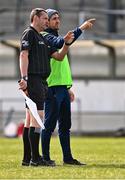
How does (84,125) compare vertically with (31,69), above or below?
below

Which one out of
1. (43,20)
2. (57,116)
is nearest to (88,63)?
(57,116)

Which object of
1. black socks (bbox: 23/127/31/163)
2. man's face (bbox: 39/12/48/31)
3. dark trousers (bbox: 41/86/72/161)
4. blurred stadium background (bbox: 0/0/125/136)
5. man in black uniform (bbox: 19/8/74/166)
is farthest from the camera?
blurred stadium background (bbox: 0/0/125/136)

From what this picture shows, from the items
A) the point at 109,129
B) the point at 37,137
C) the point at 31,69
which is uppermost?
the point at 31,69

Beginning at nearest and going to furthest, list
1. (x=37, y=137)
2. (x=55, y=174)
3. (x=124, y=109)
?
1. (x=55, y=174)
2. (x=37, y=137)
3. (x=124, y=109)

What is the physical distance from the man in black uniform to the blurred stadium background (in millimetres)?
14736

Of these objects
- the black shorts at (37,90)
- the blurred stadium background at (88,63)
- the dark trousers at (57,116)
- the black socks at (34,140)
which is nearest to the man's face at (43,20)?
the black shorts at (37,90)

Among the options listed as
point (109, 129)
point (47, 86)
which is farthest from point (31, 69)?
point (109, 129)

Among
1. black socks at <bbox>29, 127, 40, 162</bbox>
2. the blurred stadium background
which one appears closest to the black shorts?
black socks at <bbox>29, 127, 40, 162</bbox>

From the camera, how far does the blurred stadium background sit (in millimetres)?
27078

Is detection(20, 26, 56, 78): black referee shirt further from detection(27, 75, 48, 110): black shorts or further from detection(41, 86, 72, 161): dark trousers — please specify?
detection(41, 86, 72, 161): dark trousers

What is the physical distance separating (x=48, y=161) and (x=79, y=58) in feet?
55.0

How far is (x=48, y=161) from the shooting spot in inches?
464

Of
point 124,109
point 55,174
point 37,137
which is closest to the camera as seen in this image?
point 55,174

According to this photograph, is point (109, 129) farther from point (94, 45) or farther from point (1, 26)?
point (1, 26)
